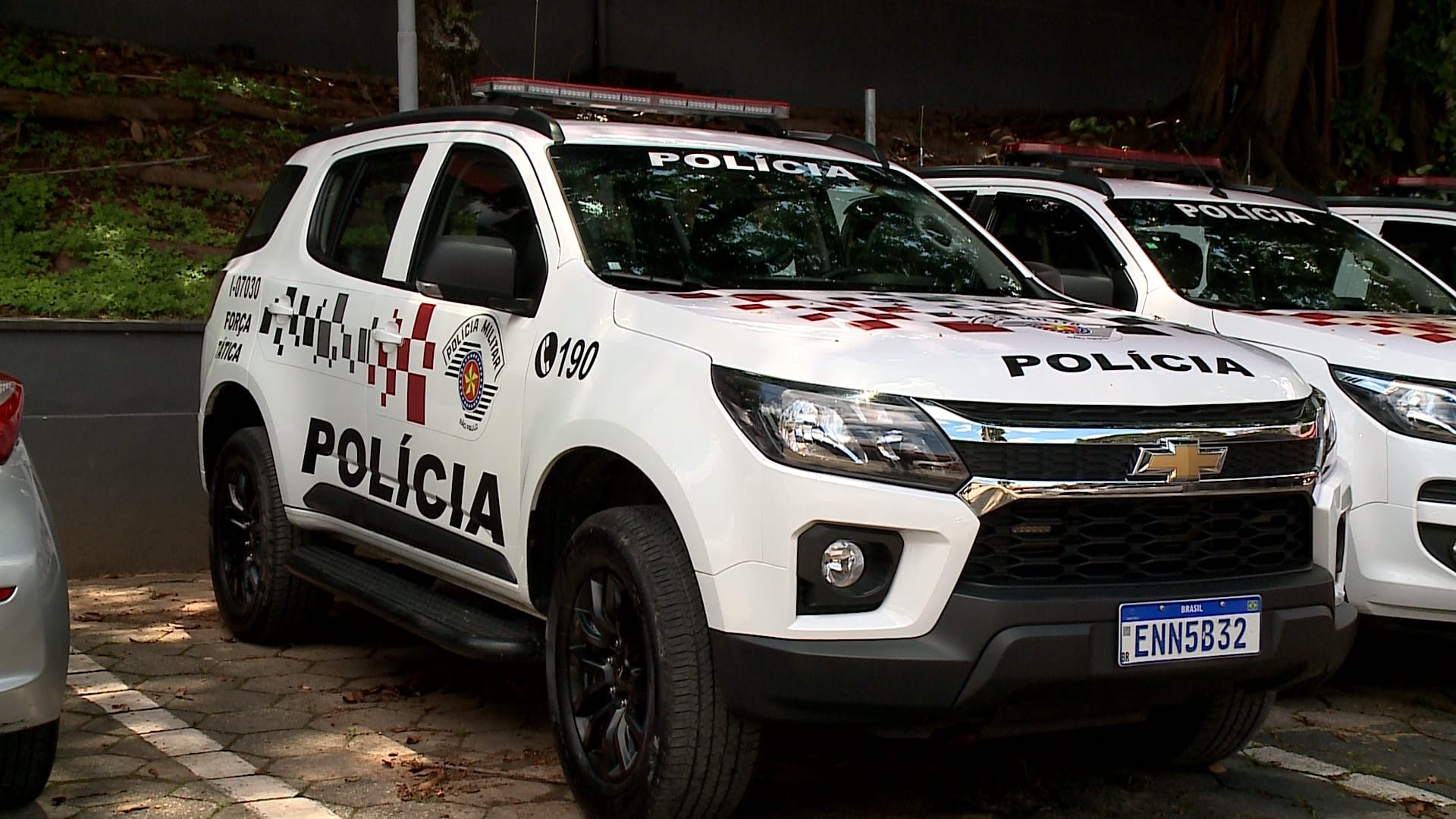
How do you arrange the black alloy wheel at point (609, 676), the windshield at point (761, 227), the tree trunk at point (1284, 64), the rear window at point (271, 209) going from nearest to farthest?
the black alloy wheel at point (609, 676) → the windshield at point (761, 227) → the rear window at point (271, 209) → the tree trunk at point (1284, 64)

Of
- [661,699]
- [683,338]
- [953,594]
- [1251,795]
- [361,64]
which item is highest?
[361,64]

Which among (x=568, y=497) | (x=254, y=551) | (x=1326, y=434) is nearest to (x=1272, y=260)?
(x=1326, y=434)

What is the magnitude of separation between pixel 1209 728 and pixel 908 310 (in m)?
1.50

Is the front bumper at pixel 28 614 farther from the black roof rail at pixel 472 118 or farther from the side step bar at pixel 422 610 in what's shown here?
the black roof rail at pixel 472 118

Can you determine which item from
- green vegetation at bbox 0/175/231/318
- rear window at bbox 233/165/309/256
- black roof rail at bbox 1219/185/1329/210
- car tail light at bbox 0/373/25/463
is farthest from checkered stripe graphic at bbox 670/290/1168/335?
green vegetation at bbox 0/175/231/318

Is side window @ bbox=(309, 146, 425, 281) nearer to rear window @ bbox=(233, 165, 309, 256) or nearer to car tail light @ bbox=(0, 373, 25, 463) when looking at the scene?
rear window @ bbox=(233, 165, 309, 256)

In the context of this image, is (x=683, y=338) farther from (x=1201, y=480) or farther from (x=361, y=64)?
(x=361, y=64)

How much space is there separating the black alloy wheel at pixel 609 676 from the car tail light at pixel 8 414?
1380 mm

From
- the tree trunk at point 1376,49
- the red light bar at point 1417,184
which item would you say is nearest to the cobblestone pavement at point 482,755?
the red light bar at point 1417,184

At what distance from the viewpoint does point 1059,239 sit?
684 centimetres

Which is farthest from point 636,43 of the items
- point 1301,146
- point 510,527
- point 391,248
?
point 510,527

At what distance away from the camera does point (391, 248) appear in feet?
17.2

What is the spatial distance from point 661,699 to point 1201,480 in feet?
4.37

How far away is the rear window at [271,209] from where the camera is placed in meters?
6.05
